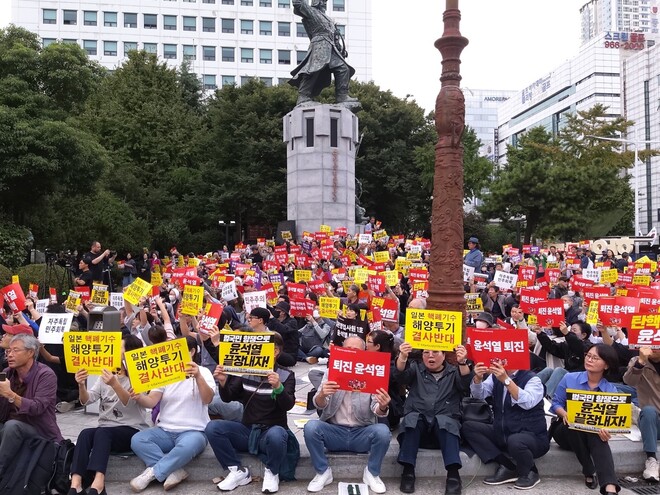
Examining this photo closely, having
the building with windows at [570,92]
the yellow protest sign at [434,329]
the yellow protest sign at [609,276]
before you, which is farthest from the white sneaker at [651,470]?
the building with windows at [570,92]

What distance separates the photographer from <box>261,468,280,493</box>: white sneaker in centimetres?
589

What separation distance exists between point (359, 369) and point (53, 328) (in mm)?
4226

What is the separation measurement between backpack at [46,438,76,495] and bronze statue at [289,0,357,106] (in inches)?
954

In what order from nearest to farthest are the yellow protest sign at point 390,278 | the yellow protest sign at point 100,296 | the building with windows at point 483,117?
1. the yellow protest sign at point 100,296
2. the yellow protest sign at point 390,278
3. the building with windows at point 483,117

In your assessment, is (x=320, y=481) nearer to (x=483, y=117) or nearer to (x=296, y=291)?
(x=296, y=291)

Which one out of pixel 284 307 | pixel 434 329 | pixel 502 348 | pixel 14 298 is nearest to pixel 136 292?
pixel 14 298

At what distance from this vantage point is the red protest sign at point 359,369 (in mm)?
5859

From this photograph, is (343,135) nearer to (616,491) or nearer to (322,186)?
(322,186)

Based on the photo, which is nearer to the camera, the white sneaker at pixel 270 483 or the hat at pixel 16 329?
the white sneaker at pixel 270 483

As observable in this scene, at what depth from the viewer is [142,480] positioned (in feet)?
19.3

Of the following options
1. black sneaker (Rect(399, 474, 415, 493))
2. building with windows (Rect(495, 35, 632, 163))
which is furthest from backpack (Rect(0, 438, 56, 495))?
building with windows (Rect(495, 35, 632, 163))

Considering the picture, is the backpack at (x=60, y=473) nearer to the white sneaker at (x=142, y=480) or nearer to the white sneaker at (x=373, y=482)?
the white sneaker at (x=142, y=480)

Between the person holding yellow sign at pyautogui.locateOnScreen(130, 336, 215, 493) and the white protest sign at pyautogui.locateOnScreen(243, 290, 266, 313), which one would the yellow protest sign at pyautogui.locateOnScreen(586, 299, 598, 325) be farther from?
the person holding yellow sign at pyautogui.locateOnScreen(130, 336, 215, 493)

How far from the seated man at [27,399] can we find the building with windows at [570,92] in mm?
79888
